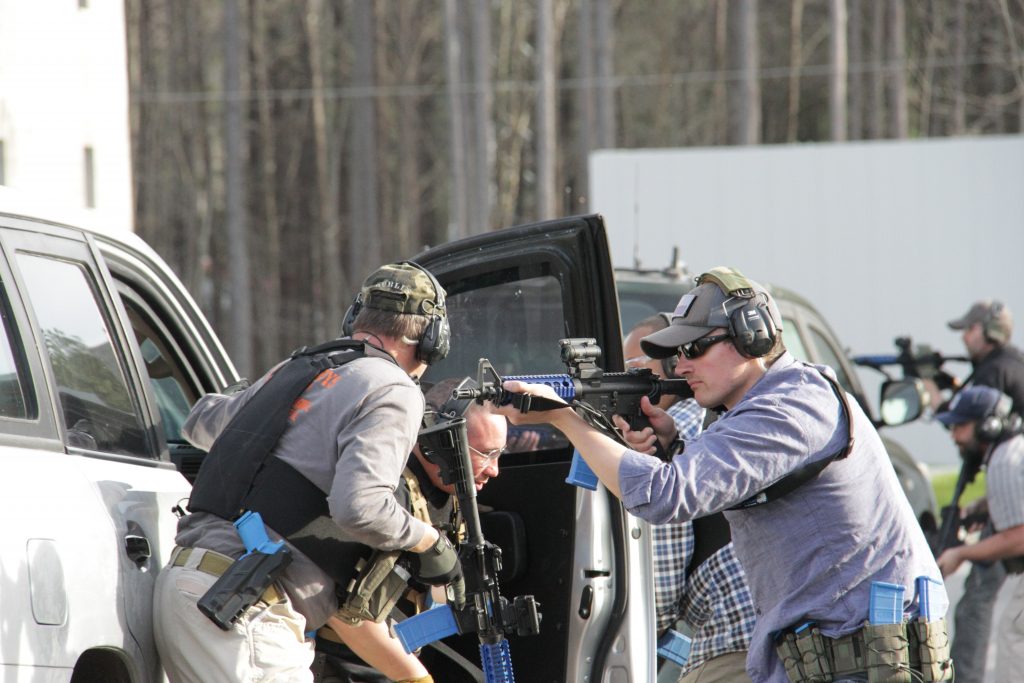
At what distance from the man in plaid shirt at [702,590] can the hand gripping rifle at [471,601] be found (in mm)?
600

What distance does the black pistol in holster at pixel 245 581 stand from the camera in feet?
10.1

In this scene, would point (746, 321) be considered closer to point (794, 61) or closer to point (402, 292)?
point (402, 292)

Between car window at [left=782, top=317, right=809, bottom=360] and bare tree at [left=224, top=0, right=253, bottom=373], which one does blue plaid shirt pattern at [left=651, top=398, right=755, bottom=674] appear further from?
bare tree at [left=224, top=0, right=253, bottom=373]

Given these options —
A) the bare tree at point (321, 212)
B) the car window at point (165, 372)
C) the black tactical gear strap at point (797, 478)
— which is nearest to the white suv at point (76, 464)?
the car window at point (165, 372)

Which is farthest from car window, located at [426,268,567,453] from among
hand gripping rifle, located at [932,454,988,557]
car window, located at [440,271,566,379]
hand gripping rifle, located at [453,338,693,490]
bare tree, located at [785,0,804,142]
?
bare tree, located at [785,0,804,142]

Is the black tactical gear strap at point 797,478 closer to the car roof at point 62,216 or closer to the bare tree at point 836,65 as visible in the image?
the car roof at point 62,216

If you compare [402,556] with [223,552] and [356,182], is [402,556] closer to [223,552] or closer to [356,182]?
[223,552]

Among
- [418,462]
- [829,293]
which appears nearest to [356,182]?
[829,293]

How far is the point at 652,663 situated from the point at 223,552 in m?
1.48

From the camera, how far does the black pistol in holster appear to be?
3.09 metres

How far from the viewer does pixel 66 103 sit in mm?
13664

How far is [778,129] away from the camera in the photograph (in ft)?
141

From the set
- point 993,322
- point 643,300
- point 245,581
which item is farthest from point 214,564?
point 993,322

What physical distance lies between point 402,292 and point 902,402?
13.8ft
